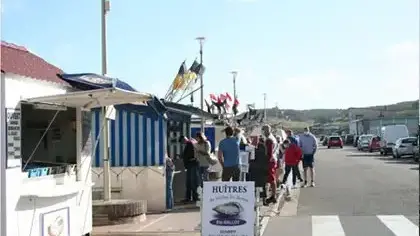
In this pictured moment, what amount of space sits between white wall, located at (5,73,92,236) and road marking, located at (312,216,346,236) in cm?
414

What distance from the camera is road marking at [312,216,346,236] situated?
11539 millimetres

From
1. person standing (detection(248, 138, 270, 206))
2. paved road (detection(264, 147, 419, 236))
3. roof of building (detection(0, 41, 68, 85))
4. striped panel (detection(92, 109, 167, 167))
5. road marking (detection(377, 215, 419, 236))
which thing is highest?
roof of building (detection(0, 41, 68, 85))

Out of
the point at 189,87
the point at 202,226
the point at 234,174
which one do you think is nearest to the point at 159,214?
the point at 234,174

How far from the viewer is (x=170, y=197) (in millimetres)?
14938

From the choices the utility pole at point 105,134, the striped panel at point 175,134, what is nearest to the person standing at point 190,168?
the striped panel at point 175,134

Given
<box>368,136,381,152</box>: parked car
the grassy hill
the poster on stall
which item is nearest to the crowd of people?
the poster on stall

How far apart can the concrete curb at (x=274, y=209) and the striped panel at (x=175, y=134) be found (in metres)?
3.33

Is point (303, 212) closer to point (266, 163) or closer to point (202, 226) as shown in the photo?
point (266, 163)

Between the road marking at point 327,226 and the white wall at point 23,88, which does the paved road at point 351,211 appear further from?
the white wall at point 23,88

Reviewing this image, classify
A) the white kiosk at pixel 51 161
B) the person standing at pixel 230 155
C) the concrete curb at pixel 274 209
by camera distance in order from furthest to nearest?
the person standing at pixel 230 155 → the concrete curb at pixel 274 209 → the white kiosk at pixel 51 161

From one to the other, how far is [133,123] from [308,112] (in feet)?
582

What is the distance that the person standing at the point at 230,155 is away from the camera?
13.7 metres

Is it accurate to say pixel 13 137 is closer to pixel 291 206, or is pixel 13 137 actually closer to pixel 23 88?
pixel 23 88

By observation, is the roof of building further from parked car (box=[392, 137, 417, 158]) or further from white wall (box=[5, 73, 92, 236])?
parked car (box=[392, 137, 417, 158])
